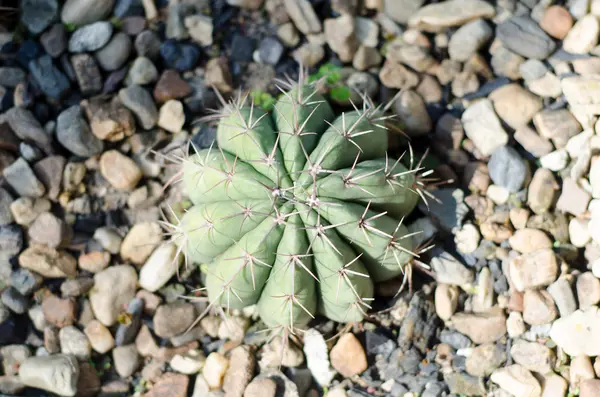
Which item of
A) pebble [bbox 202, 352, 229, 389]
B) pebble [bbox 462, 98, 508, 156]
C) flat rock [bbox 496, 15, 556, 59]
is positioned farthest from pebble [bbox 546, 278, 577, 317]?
pebble [bbox 202, 352, 229, 389]

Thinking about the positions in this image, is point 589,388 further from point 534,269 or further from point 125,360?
point 125,360

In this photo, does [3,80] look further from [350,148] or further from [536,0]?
[536,0]

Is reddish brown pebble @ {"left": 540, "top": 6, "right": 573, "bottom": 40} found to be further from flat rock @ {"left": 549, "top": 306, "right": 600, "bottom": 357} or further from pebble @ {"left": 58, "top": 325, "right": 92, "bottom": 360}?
pebble @ {"left": 58, "top": 325, "right": 92, "bottom": 360}

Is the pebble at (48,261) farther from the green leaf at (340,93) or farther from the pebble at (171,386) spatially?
the green leaf at (340,93)

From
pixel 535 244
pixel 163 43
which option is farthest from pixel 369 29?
pixel 535 244

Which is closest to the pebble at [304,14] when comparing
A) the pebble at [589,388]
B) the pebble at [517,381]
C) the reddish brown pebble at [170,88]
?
the reddish brown pebble at [170,88]

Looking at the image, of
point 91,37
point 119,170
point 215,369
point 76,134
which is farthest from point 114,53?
point 215,369
